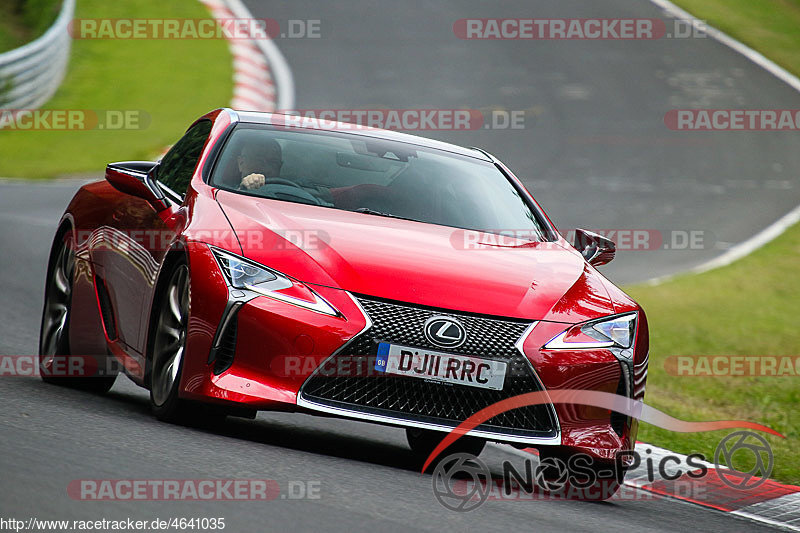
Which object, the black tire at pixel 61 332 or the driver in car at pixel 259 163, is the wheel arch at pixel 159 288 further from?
the black tire at pixel 61 332

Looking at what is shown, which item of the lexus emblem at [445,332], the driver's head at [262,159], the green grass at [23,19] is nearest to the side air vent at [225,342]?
the lexus emblem at [445,332]

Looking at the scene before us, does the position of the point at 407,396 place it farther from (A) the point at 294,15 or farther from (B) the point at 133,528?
(A) the point at 294,15

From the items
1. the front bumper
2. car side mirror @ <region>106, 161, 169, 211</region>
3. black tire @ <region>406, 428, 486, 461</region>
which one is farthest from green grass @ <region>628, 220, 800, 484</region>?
car side mirror @ <region>106, 161, 169, 211</region>

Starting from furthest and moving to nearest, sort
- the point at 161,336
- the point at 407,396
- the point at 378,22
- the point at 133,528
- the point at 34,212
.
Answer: the point at 378,22
the point at 34,212
the point at 161,336
the point at 407,396
the point at 133,528

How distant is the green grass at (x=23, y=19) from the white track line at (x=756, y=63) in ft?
46.6

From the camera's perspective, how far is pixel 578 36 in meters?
31.3

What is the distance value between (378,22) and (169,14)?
479 centimetres

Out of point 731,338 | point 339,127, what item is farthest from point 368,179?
point 731,338

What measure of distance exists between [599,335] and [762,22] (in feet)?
94.7

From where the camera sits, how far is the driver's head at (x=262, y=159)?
6766 mm

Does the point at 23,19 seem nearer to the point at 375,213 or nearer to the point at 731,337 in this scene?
the point at 731,337

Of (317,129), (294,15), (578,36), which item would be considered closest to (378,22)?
(294,15)

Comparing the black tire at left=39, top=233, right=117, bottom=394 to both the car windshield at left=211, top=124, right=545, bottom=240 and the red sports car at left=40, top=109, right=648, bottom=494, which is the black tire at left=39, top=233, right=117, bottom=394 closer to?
the red sports car at left=40, top=109, right=648, bottom=494

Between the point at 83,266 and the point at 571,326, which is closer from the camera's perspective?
the point at 571,326
